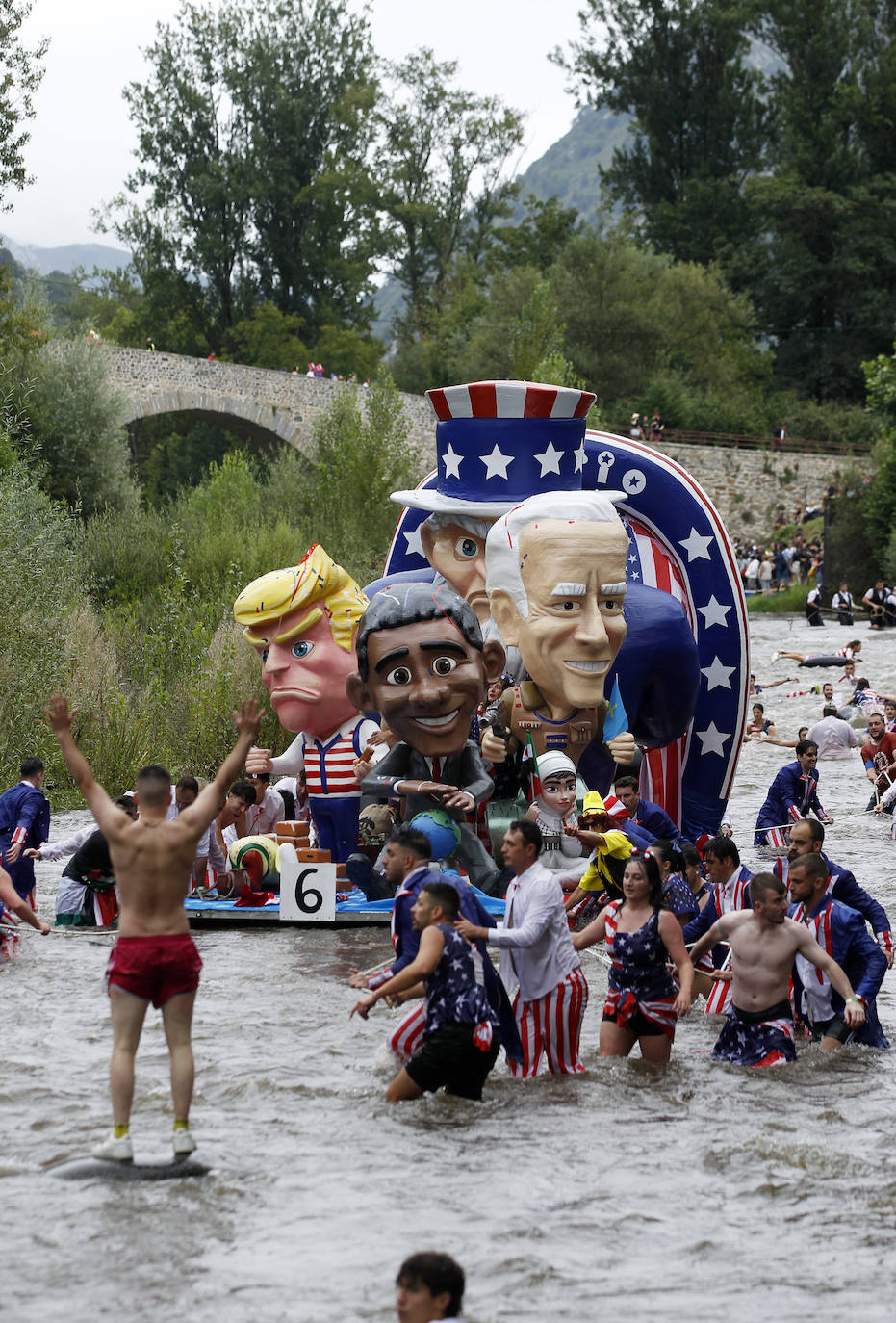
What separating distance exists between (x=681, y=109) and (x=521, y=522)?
5158cm

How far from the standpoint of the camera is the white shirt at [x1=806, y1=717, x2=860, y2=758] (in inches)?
818

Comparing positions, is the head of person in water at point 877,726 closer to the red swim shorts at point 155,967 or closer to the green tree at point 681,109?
the red swim shorts at point 155,967

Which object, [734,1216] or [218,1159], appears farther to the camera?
[218,1159]

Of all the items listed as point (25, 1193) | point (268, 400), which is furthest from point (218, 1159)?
point (268, 400)

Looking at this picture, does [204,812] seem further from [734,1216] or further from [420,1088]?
[734,1216]

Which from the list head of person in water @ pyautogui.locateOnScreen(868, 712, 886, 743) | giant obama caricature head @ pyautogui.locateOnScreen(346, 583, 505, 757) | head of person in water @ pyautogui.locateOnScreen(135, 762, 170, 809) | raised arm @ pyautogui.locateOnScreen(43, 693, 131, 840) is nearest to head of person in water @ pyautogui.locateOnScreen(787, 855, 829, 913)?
giant obama caricature head @ pyautogui.locateOnScreen(346, 583, 505, 757)

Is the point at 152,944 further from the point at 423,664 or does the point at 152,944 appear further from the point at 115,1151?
the point at 423,664

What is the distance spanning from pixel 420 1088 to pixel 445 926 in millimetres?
692

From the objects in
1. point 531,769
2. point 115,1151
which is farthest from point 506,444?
point 115,1151

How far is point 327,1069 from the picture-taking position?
301 inches

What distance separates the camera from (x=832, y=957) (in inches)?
309

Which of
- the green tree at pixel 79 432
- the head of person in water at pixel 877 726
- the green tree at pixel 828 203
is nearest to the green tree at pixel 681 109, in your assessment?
the green tree at pixel 828 203

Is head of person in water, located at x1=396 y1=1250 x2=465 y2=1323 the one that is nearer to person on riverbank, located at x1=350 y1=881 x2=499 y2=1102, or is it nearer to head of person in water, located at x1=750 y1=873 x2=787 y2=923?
person on riverbank, located at x1=350 y1=881 x2=499 y2=1102

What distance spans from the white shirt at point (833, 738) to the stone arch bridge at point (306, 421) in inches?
672
